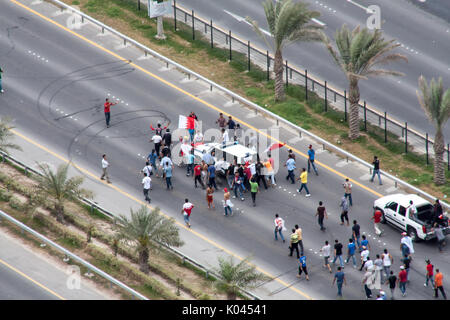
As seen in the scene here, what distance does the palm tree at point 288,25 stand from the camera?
187ft

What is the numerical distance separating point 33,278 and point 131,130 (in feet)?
44.5

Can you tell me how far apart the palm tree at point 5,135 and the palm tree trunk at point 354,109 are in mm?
16649

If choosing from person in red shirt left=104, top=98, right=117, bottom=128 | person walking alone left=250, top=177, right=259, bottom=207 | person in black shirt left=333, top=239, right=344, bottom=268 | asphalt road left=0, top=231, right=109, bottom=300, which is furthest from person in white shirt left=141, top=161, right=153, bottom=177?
person in black shirt left=333, top=239, right=344, bottom=268

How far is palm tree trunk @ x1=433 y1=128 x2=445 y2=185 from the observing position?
5306cm

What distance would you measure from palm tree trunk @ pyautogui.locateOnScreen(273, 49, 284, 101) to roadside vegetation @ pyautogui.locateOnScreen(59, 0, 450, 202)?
1.17ft

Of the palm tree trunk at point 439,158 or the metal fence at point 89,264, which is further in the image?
the palm tree trunk at point 439,158

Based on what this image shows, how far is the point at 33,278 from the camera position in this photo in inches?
1768

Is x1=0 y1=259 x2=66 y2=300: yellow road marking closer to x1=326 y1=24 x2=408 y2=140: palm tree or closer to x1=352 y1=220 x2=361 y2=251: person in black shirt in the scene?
x1=352 y1=220 x2=361 y2=251: person in black shirt

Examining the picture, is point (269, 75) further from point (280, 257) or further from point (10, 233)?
point (10, 233)

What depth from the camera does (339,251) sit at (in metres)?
46.9

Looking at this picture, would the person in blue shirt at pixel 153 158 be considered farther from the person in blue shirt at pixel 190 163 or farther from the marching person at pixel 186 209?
the marching person at pixel 186 209

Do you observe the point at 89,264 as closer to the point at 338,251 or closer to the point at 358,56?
the point at 338,251

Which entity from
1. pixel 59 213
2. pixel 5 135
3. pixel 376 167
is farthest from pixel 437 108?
pixel 5 135

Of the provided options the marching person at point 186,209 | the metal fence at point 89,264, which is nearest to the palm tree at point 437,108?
the marching person at point 186,209
